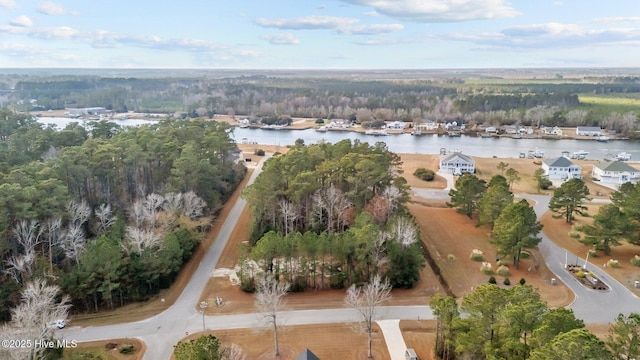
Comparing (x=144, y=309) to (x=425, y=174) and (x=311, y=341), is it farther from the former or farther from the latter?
(x=425, y=174)

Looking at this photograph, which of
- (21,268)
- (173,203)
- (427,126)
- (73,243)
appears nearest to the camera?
(21,268)

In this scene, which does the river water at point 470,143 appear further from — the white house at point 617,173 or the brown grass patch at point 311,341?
the brown grass patch at point 311,341

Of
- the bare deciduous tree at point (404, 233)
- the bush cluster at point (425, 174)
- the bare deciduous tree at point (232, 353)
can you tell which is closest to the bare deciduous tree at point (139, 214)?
the bare deciduous tree at point (232, 353)

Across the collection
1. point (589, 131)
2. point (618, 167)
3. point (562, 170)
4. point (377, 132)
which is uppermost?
point (589, 131)

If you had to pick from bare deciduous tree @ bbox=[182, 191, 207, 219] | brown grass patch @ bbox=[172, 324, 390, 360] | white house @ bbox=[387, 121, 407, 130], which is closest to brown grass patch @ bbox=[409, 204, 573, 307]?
brown grass patch @ bbox=[172, 324, 390, 360]

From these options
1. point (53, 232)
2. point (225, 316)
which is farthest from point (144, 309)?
point (53, 232)
